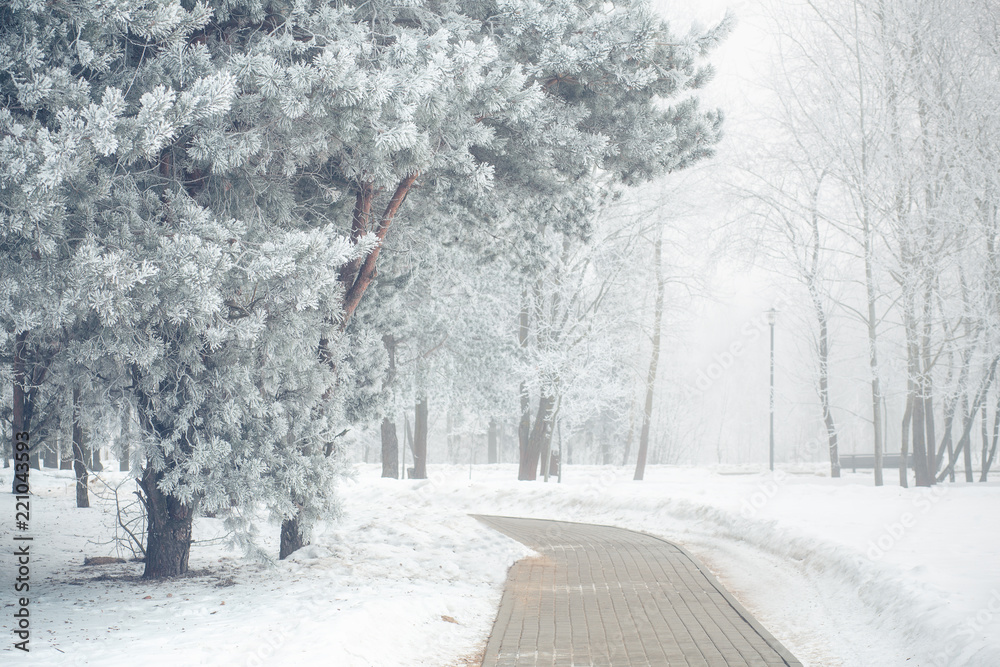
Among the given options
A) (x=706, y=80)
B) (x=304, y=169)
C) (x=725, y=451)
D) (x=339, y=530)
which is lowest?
(x=725, y=451)

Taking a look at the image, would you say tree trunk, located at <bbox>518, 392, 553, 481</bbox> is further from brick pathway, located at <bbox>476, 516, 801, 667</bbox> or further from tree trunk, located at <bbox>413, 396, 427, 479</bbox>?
brick pathway, located at <bbox>476, 516, 801, 667</bbox>

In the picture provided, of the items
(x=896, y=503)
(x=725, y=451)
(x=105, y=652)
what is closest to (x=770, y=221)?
(x=896, y=503)

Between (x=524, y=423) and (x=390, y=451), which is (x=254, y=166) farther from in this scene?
(x=390, y=451)

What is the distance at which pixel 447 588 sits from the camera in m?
7.85

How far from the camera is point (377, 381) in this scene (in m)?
8.98

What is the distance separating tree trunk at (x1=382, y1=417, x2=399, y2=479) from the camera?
23.4 m

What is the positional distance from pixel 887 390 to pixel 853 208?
4.53 meters

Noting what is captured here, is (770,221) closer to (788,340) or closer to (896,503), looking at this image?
(896,503)

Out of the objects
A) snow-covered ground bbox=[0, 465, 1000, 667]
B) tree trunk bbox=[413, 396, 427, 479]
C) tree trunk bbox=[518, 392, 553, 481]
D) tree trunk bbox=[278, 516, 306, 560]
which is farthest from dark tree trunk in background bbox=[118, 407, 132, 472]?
tree trunk bbox=[413, 396, 427, 479]

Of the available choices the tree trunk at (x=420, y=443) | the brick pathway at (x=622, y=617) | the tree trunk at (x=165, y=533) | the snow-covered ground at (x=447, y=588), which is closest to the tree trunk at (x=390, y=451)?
the tree trunk at (x=420, y=443)

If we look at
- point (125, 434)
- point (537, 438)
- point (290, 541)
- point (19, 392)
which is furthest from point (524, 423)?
point (125, 434)

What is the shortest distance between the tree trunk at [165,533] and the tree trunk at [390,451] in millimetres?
15668

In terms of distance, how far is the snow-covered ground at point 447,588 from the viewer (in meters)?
5.11

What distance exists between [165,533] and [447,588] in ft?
10.0
